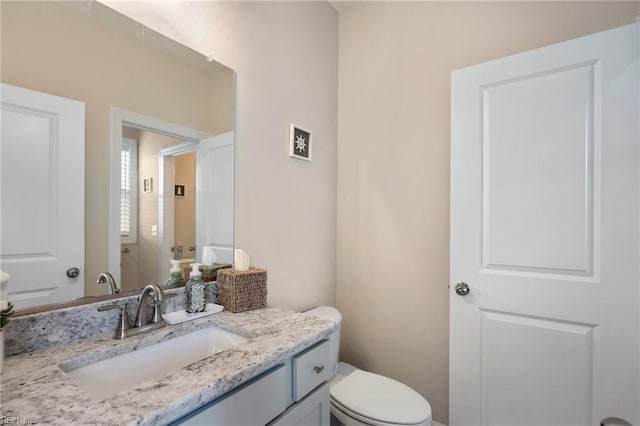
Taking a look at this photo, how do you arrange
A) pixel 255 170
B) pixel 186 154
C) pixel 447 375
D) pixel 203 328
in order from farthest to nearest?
pixel 447 375
pixel 255 170
pixel 186 154
pixel 203 328

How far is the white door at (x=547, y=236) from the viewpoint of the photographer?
123 centimetres

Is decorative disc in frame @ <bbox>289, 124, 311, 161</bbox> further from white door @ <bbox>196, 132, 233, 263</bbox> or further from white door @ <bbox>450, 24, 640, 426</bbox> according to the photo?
white door @ <bbox>450, 24, 640, 426</bbox>

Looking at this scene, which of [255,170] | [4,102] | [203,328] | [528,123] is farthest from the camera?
[255,170]

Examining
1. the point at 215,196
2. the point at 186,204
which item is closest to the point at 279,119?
the point at 215,196

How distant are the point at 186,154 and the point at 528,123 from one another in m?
1.53

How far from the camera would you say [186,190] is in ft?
4.22

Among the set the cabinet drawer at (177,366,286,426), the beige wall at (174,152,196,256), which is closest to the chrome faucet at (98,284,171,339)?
the beige wall at (174,152,196,256)

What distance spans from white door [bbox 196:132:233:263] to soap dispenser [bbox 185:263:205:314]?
135 mm

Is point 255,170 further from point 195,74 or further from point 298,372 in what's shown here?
point 298,372

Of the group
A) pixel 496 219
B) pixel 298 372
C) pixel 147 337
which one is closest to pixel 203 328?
pixel 147 337

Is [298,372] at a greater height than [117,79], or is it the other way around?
[117,79]

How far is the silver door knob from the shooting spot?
1524 mm

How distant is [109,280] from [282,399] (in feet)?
2.24

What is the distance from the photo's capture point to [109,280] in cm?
101
